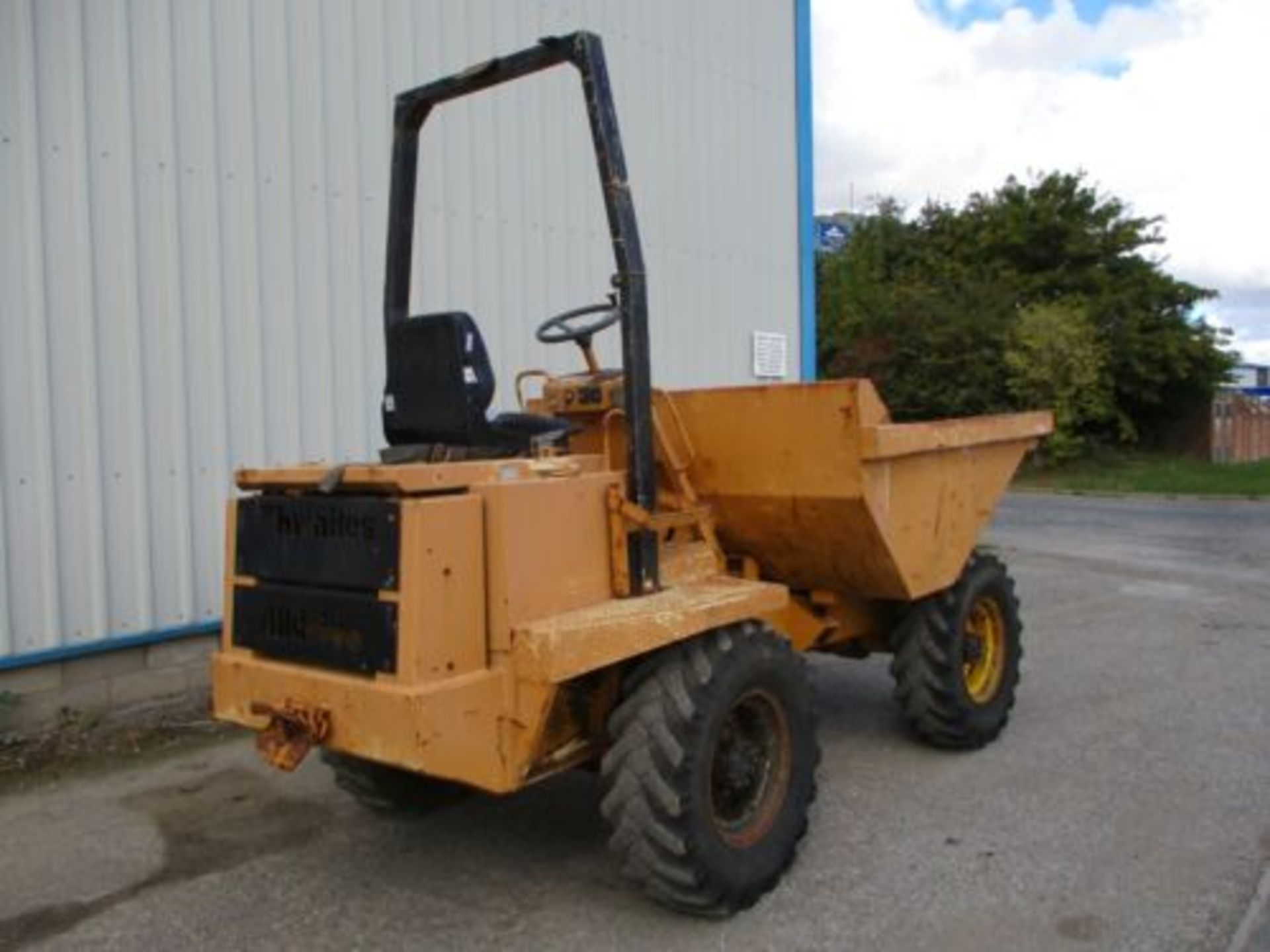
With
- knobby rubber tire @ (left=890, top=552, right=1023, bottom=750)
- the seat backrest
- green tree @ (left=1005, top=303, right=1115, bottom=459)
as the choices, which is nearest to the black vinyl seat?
the seat backrest

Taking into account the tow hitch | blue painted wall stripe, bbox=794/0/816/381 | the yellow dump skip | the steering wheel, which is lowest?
the tow hitch

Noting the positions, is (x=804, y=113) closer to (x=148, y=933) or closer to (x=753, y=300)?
(x=753, y=300)

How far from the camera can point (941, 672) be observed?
555cm

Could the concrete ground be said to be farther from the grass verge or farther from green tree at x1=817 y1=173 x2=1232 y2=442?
green tree at x1=817 y1=173 x2=1232 y2=442

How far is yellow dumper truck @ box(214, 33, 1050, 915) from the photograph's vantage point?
12.1ft

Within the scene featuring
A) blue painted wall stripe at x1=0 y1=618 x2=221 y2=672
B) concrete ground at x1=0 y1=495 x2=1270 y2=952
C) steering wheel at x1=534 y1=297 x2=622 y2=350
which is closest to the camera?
concrete ground at x1=0 y1=495 x2=1270 y2=952

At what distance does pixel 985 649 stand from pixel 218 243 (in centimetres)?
469

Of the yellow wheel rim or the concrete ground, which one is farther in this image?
the yellow wheel rim

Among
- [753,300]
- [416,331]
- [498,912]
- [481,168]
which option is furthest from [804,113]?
[498,912]

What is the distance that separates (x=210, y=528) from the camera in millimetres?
6598

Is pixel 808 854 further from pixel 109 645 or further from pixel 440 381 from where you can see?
pixel 109 645

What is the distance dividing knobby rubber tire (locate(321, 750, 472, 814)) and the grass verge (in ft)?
67.8

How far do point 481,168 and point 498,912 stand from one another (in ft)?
17.4

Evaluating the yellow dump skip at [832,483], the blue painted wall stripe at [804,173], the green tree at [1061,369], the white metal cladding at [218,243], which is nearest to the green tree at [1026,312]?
the green tree at [1061,369]
